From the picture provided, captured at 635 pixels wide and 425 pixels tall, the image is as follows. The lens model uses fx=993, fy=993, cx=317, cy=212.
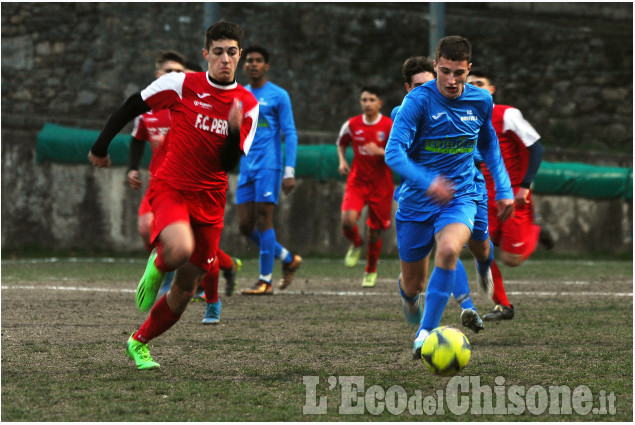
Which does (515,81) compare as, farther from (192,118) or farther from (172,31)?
(192,118)

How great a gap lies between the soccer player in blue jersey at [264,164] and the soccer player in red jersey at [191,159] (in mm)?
3886

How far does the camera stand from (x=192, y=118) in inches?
217

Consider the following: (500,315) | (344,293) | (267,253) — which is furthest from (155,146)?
(500,315)

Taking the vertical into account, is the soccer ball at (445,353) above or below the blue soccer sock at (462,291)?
above

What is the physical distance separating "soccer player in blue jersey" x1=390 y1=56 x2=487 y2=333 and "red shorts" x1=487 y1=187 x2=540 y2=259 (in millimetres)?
879

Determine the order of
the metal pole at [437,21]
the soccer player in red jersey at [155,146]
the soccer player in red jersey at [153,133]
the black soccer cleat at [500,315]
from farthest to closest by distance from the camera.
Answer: the metal pole at [437,21], the soccer player in red jersey at [153,133], the soccer player in red jersey at [155,146], the black soccer cleat at [500,315]

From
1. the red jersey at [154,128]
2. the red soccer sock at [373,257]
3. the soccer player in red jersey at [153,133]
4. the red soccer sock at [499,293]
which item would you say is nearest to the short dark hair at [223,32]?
the soccer player in red jersey at [153,133]

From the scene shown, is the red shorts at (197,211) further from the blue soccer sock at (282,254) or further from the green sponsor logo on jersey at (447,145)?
the blue soccer sock at (282,254)

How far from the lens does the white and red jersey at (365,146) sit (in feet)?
35.7

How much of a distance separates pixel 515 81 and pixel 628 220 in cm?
445

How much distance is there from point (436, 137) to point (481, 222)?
1002 millimetres

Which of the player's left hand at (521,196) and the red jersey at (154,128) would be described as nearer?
the player's left hand at (521,196)

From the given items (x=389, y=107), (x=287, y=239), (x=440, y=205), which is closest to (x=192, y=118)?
(x=440, y=205)

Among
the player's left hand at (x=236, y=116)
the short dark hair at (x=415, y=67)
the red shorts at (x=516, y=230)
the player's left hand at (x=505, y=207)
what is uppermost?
the short dark hair at (x=415, y=67)
